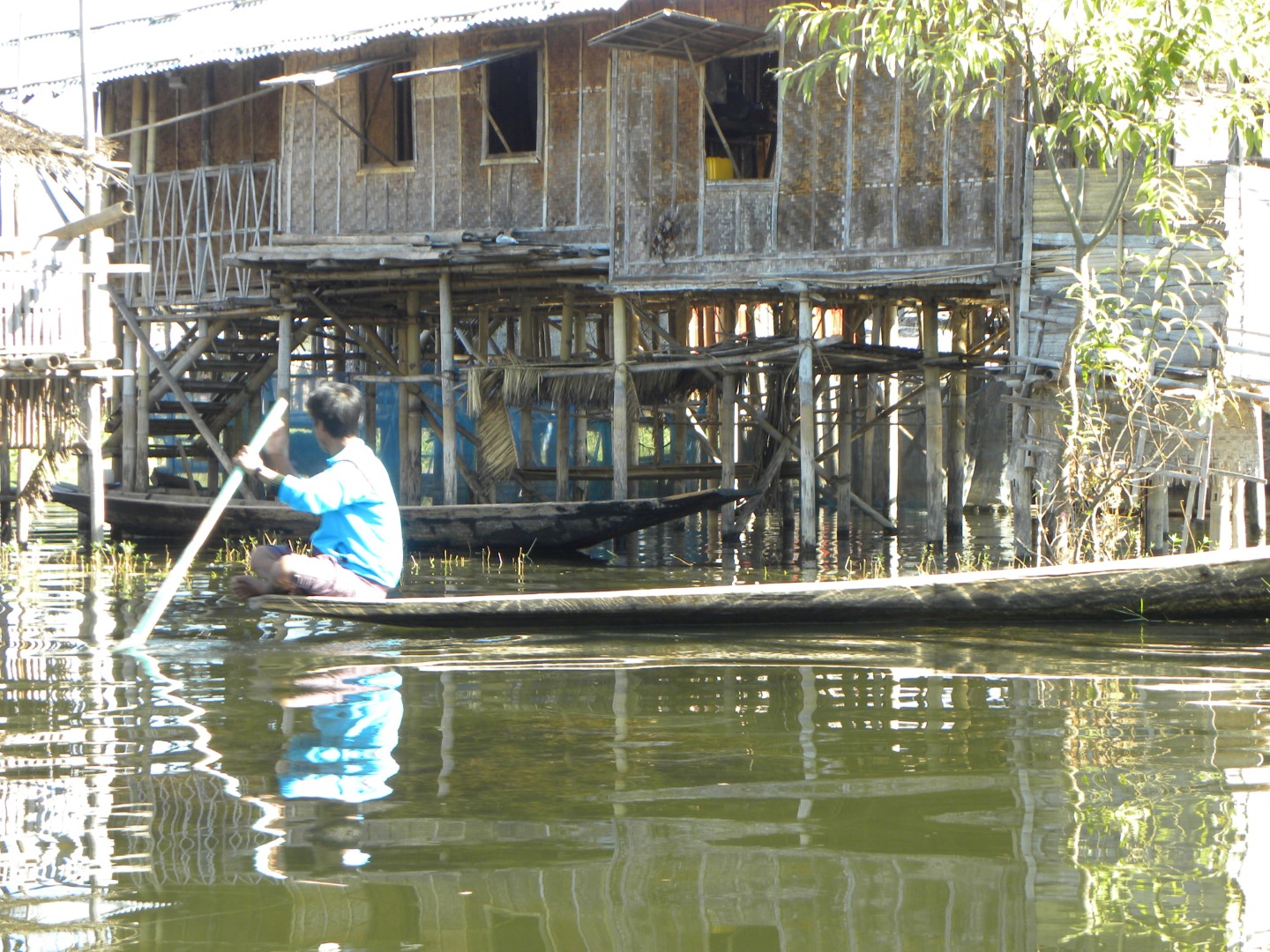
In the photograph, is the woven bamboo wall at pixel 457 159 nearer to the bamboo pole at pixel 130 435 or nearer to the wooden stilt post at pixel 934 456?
the bamboo pole at pixel 130 435

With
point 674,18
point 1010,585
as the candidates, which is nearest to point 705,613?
point 1010,585

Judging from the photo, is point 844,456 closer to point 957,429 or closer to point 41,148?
point 957,429

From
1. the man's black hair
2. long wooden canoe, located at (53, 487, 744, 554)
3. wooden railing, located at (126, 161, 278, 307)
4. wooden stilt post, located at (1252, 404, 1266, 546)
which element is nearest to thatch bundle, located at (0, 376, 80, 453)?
long wooden canoe, located at (53, 487, 744, 554)

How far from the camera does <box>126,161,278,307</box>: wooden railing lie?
50.9 feet

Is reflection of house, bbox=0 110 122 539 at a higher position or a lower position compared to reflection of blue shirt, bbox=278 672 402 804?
higher

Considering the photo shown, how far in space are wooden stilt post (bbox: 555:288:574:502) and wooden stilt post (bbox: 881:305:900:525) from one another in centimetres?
339

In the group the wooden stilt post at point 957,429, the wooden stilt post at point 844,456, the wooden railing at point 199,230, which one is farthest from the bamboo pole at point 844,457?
the wooden railing at point 199,230

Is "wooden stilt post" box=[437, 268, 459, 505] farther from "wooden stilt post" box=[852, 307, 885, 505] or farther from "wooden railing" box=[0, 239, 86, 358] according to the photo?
"wooden stilt post" box=[852, 307, 885, 505]

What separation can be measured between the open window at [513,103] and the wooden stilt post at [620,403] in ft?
6.32

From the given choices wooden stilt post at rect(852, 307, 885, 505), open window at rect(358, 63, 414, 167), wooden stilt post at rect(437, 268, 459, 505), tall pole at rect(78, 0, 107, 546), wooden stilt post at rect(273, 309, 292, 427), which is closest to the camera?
tall pole at rect(78, 0, 107, 546)

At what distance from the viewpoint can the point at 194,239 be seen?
1599 cm

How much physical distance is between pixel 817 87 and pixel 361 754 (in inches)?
369

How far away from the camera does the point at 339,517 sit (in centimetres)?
699

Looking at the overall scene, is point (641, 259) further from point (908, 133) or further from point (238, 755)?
point (238, 755)
